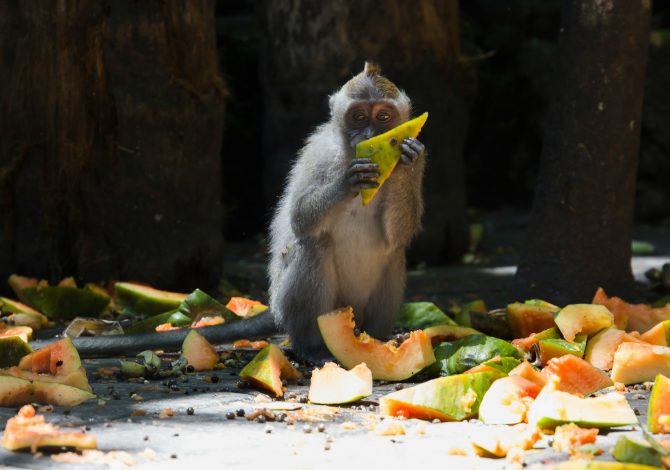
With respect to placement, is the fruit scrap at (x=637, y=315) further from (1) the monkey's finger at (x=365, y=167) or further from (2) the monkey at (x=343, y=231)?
(1) the monkey's finger at (x=365, y=167)

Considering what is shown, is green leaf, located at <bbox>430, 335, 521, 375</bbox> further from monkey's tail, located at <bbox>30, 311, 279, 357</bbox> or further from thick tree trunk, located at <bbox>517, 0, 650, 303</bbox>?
thick tree trunk, located at <bbox>517, 0, 650, 303</bbox>

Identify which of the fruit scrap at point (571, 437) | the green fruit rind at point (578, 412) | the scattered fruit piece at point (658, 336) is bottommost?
the scattered fruit piece at point (658, 336)

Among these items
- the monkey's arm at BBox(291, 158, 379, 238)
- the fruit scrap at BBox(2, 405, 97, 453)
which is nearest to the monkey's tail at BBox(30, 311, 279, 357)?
the monkey's arm at BBox(291, 158, 379, 238)

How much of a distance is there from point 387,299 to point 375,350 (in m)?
0.98

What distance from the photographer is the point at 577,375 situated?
5820mm

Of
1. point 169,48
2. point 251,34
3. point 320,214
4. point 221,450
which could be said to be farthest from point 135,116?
point 251,34

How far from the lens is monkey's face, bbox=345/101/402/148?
701 cm

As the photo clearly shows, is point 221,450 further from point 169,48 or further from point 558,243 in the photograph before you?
point 169,48

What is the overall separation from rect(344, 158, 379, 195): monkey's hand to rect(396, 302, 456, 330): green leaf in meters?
1.69

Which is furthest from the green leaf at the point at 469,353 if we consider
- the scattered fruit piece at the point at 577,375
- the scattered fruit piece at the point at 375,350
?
the scattered fruit piece at the point at 577,375

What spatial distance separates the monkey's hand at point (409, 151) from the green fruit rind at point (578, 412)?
7.12ft

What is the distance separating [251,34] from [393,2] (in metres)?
4.27

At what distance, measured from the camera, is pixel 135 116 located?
9.60 meters

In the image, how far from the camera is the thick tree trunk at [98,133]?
937cm
